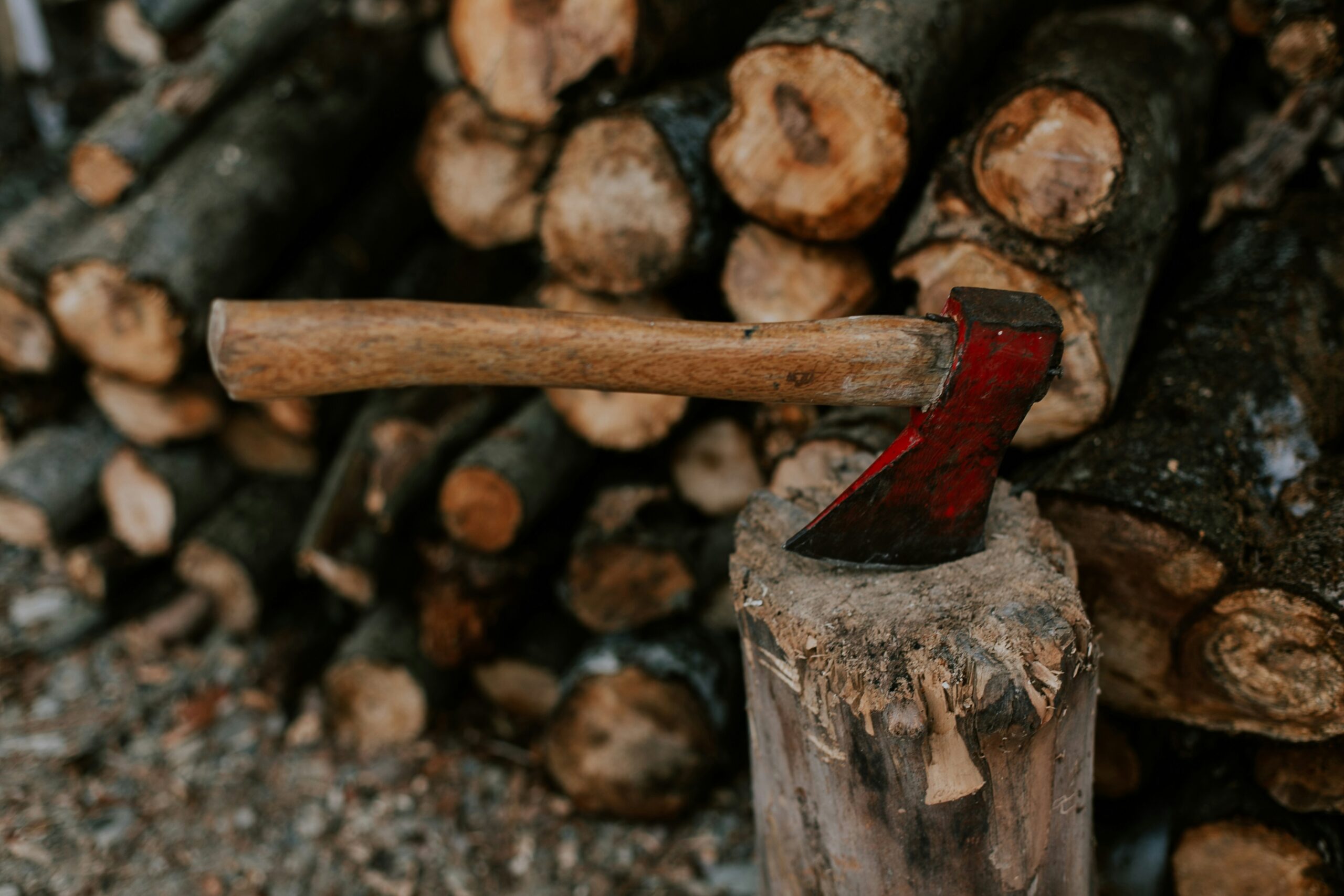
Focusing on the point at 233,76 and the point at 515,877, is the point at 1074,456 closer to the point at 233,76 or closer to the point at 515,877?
the point at 515,877

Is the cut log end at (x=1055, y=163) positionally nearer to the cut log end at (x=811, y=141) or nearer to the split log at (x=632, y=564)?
the cut log end at (x=811, y=141)

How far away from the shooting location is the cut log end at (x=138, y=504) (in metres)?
2.85

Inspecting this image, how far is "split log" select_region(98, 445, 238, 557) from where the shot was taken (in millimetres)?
2854

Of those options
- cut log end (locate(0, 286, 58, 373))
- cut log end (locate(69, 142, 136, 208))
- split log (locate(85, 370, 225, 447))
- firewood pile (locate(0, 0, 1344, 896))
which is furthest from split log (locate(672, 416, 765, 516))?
cut log end (locate(0, 286, 58, 373))

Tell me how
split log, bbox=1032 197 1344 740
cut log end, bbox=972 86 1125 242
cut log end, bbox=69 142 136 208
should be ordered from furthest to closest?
1. cut log end, bbox=69 142 136 208
2. cut log end, bbox=972 86 1125 242
3. split log, bbox=1032 197 1344 740

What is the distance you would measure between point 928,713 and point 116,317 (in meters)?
2.27

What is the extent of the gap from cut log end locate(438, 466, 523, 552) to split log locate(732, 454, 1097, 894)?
Result: 0.91 meters

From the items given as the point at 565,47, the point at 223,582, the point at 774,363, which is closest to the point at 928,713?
the point at 774,363

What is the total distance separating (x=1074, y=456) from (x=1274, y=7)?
4.42 ft

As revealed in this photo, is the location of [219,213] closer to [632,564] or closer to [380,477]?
[380,477]

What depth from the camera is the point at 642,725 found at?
2.31 meters

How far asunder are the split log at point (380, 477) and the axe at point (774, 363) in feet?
3.82

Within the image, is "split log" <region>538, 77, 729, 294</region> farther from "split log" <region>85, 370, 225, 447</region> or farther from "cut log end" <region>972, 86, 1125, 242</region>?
"split log" <region>85, 370, 225, 447</region>

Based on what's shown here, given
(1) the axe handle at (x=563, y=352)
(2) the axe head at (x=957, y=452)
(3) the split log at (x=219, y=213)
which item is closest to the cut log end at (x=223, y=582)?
(3) the split log at (x=219, y=213)
